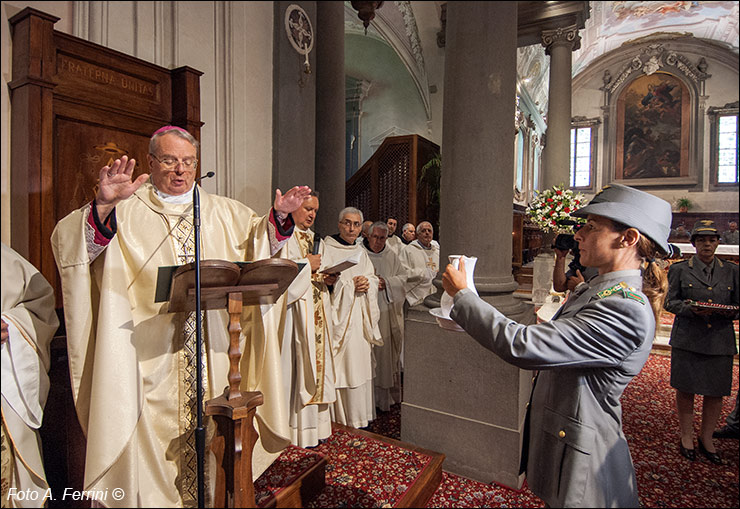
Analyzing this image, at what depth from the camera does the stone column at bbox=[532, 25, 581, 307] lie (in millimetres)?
5297

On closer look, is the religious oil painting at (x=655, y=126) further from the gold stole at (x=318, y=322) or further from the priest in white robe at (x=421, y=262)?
the gold stole at (x=318, y=322)

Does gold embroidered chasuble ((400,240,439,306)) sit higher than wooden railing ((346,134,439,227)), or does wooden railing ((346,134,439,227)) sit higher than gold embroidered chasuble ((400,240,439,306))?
wooden railing ((346,134,439,227))

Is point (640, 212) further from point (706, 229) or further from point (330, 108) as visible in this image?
point (330, 108)

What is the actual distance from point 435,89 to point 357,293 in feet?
8.65

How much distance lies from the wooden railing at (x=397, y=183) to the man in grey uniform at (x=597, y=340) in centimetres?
449

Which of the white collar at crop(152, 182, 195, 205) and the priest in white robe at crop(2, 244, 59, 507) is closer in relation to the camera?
the priest in white robe at crop(2, 244, 59, 507)

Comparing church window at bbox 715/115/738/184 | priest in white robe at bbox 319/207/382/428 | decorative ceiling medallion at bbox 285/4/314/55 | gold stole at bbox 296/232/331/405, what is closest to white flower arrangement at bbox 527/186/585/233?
priest in white robe at bbox 319/207/382/428

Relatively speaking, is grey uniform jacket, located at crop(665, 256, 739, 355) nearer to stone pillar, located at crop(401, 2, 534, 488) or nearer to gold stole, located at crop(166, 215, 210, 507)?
stone pillar, located at crop(401, 2, 534, 488)

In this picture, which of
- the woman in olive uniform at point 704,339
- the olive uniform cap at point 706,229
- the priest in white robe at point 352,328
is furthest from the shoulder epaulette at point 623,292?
the olive uniform cap at point 706,229

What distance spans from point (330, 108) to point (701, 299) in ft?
13.8

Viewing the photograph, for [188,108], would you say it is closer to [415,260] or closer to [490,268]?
[490,268]

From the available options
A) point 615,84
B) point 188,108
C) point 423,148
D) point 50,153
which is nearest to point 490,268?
point 188,108

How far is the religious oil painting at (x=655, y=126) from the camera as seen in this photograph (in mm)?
5066

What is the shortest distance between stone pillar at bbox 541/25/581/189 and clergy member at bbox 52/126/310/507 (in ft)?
14.7
